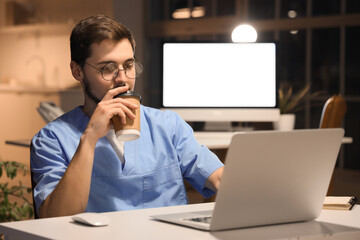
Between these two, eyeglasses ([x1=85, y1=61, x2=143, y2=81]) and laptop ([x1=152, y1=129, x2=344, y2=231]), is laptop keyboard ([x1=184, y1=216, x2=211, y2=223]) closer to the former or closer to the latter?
laptop ([x1=152, y1=129, x2=344, y2=231])

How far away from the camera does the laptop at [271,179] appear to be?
4.09 feet

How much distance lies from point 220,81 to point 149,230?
2495 mm

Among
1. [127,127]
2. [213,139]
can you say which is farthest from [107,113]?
[213,139]

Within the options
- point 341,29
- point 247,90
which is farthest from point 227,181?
point 341,29

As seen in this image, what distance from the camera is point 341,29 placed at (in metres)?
5.33

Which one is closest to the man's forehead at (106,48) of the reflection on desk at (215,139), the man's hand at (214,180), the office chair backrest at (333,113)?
the man's hand at (214,180)

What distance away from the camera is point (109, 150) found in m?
1.85

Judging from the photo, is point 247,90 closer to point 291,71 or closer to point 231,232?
point 291,71

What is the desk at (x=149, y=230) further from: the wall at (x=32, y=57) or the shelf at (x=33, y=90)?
the wall at (x=32, y=57)

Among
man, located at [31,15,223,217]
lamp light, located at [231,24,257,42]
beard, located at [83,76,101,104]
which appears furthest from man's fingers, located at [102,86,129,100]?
lamp light, located at [231,24,257,42]

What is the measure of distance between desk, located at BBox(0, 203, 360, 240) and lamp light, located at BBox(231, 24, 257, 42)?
105 inches

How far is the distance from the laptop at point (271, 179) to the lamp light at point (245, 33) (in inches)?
106

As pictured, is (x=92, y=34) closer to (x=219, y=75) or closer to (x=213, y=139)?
(x=213, y=139)

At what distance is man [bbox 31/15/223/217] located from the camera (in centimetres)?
170
